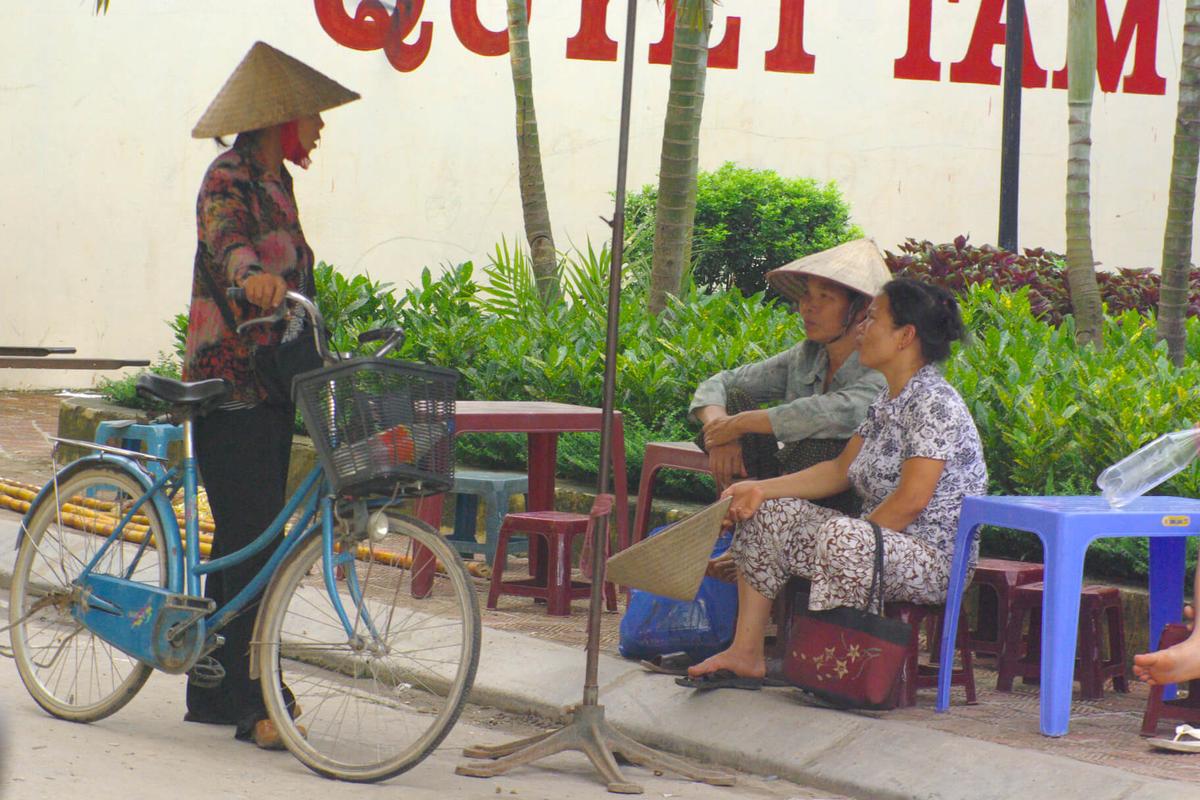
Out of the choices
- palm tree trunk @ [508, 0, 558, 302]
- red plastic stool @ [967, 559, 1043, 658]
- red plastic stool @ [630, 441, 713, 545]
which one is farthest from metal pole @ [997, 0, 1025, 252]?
red plastic stool @ [967, 559, 1043, 658]

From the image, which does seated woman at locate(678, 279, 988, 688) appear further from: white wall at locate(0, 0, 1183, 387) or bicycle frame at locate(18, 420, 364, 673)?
white wall at locate(0, 0, 1183, 387)

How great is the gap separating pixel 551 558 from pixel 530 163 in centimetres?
385

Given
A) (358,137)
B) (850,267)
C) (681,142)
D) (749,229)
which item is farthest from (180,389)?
(358,137)

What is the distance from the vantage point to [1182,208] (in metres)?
7.10

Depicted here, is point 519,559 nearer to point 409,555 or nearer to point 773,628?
point 773,628

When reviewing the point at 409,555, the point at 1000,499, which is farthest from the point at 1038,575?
the point at 409,555

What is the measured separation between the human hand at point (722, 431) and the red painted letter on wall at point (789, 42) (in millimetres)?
8592

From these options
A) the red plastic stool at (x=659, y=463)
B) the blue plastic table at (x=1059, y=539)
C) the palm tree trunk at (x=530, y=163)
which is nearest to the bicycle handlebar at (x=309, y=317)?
the red plastic stool at (x=659, y=463)

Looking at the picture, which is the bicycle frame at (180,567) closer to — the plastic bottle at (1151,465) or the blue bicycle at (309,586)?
the blue bicycle at (309,586)

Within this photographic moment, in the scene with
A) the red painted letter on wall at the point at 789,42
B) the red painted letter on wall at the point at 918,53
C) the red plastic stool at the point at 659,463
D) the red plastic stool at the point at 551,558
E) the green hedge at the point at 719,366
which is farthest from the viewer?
the red painted letter on wall at the point at 918,53

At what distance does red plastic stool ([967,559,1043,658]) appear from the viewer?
16.5 feet

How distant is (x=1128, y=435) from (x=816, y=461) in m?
1.29

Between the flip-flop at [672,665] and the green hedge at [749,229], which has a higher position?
the green hedge at [749,229]

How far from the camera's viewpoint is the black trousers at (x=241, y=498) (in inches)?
178
